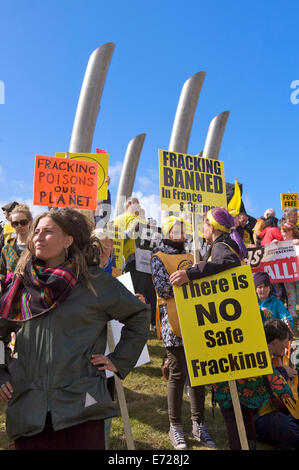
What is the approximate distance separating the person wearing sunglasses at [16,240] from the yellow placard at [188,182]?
1.76 meters

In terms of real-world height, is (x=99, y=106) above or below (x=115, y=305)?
above

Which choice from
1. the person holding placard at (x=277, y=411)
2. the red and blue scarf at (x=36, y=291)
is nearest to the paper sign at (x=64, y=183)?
the person holding placard at (x=277, y=411)

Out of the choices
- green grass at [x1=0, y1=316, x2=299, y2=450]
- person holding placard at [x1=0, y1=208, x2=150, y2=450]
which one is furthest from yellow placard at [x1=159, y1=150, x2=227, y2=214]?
person holding placard at [x1=0, y1=208, x2=150, y2=450]

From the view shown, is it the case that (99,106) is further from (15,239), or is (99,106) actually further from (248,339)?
(248,339)

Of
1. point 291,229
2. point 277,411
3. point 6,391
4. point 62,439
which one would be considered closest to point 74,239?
point 6,391

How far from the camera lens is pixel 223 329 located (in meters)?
3.10

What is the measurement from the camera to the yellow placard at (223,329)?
306 centimetres

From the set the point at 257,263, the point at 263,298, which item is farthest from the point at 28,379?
the point at 257,263

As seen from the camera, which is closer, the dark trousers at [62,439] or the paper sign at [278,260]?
the dark trousers at [62,439]

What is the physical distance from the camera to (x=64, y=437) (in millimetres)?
1858

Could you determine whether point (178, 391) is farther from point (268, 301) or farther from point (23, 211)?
point (23, 211)

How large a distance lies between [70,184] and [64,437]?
4.57 meters

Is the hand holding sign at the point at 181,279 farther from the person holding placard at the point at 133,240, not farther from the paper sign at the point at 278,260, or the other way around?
the paper sign at the point at 278,260

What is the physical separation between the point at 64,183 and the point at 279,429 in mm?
4249
